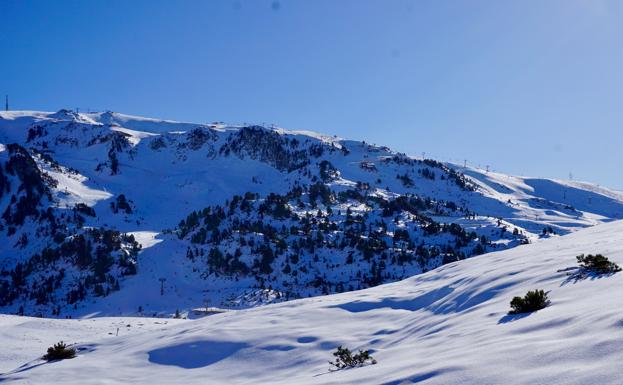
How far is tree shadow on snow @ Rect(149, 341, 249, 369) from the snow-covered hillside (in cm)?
5

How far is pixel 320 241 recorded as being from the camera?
98562mm

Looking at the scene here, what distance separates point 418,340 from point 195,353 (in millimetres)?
6890

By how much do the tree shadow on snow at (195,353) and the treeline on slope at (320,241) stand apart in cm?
6831

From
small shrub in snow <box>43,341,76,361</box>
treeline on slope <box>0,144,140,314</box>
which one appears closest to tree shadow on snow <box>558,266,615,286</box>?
small shrub in snow <box>43,341,76,361</box>

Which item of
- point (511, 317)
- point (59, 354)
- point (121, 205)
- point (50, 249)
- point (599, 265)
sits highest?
point (121, 205)

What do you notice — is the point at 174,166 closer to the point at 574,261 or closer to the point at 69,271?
the point at 69,271

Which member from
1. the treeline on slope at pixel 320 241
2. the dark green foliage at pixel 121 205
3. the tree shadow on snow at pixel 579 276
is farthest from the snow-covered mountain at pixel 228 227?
the tree shadow on snow at pixel 579 276

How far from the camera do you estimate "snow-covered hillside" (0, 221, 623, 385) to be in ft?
19.4

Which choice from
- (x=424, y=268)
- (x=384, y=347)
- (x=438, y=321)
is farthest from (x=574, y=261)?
(x=424, y=268)

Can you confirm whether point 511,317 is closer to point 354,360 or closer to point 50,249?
point 354,360

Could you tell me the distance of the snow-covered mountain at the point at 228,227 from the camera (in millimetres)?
87250

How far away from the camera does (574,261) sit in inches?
527

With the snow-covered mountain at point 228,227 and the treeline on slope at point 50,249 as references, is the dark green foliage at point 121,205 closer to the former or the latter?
the treeline on slope at point 50,249

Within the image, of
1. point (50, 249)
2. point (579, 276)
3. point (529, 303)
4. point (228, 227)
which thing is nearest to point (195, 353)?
point (529, 303)
